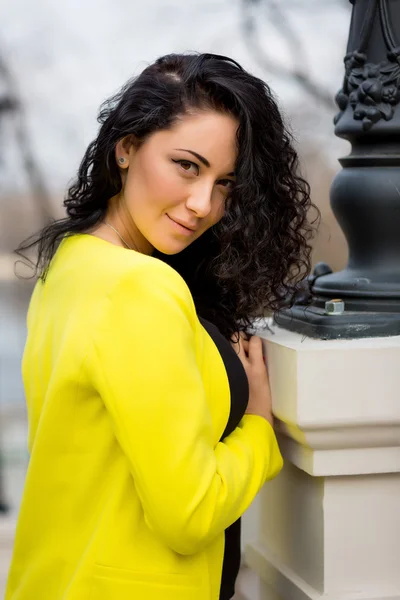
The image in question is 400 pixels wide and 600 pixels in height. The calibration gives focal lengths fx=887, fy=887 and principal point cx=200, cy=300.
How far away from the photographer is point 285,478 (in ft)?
6.50

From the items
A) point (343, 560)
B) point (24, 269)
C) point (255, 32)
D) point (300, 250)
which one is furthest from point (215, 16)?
point (343, 560)

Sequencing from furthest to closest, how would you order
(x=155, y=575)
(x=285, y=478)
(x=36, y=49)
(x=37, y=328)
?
(x=36, y=49), (x=285, y=478), (x=37, y=328), (x=155, y=575)

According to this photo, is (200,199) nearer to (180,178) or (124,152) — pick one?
(180,178)

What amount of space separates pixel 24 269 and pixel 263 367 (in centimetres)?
433

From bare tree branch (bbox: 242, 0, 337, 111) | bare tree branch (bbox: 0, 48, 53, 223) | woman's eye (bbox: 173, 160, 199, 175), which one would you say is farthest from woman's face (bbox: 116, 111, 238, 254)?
bare tree branch (bbox: 242, 0, 337, 111)

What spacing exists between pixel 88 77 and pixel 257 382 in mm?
4089

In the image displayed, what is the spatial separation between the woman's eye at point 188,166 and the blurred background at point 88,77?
3.63 metres

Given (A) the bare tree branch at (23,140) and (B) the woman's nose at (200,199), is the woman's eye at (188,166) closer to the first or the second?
(B) the woman's nose at (200,199)

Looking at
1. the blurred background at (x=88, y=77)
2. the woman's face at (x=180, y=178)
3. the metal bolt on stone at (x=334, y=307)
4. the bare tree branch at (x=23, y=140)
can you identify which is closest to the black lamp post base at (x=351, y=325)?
the metal bolt on stone at (x=334, y=307)

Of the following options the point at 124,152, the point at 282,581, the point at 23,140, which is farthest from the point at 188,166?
the point at 23,140

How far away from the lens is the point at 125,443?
1454 mm

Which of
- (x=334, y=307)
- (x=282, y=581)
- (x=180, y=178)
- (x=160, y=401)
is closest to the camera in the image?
(x=160, y=401)

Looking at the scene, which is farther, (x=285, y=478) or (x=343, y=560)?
(x=285, y=478)

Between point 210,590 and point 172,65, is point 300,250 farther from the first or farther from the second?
point 210,590
